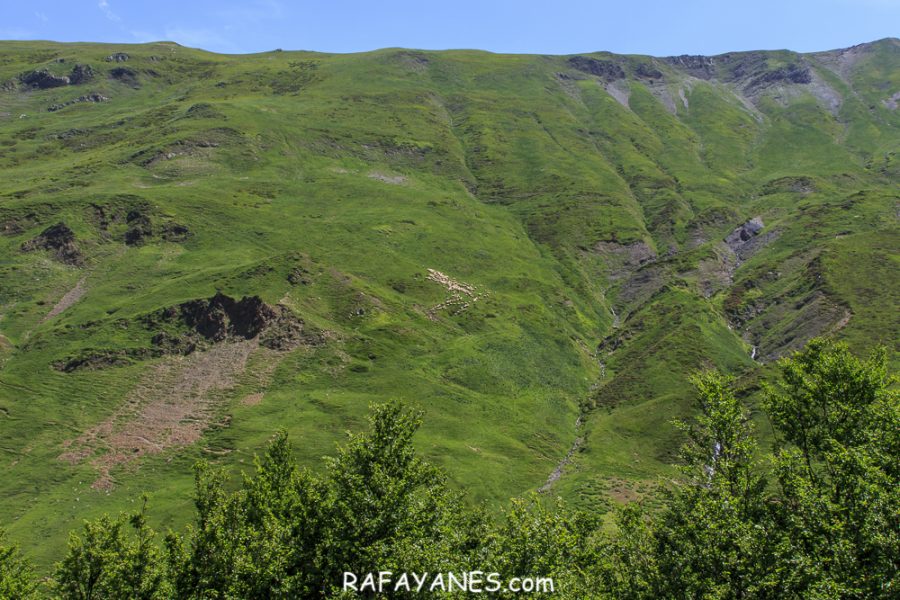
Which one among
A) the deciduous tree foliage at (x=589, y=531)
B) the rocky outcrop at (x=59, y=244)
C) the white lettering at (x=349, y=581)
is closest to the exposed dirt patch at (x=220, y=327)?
the rocky outcrop at (x=59, y=244)

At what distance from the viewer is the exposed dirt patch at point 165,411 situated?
11431cm

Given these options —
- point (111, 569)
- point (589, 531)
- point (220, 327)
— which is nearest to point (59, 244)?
point (220, 327)

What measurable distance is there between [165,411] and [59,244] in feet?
327

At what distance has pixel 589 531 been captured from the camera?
5850 centimetres

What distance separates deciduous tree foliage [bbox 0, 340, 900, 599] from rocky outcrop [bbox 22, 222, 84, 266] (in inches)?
6257

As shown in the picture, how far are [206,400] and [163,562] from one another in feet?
284

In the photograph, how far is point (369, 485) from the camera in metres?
45.9

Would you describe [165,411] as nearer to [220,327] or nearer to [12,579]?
[220,327]

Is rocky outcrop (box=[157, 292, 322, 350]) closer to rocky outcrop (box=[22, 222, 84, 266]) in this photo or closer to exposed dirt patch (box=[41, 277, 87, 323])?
exposed dirt patch (box=[41, 277, 87, 323])

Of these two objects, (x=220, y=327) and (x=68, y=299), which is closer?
(x=220, y=327)

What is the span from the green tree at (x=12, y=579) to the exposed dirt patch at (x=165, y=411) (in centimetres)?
5051

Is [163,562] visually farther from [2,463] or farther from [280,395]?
[280,395]

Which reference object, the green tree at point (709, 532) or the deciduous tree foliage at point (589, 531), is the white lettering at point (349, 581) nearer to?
the deciduous tree foliage at point (589, 531)

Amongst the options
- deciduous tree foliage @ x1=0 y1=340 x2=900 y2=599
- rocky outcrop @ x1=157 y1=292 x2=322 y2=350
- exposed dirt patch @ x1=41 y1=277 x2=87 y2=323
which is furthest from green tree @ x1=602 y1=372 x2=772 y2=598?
exposed dirt patch @ x1=41 y1=277 x2=87 y2=323
